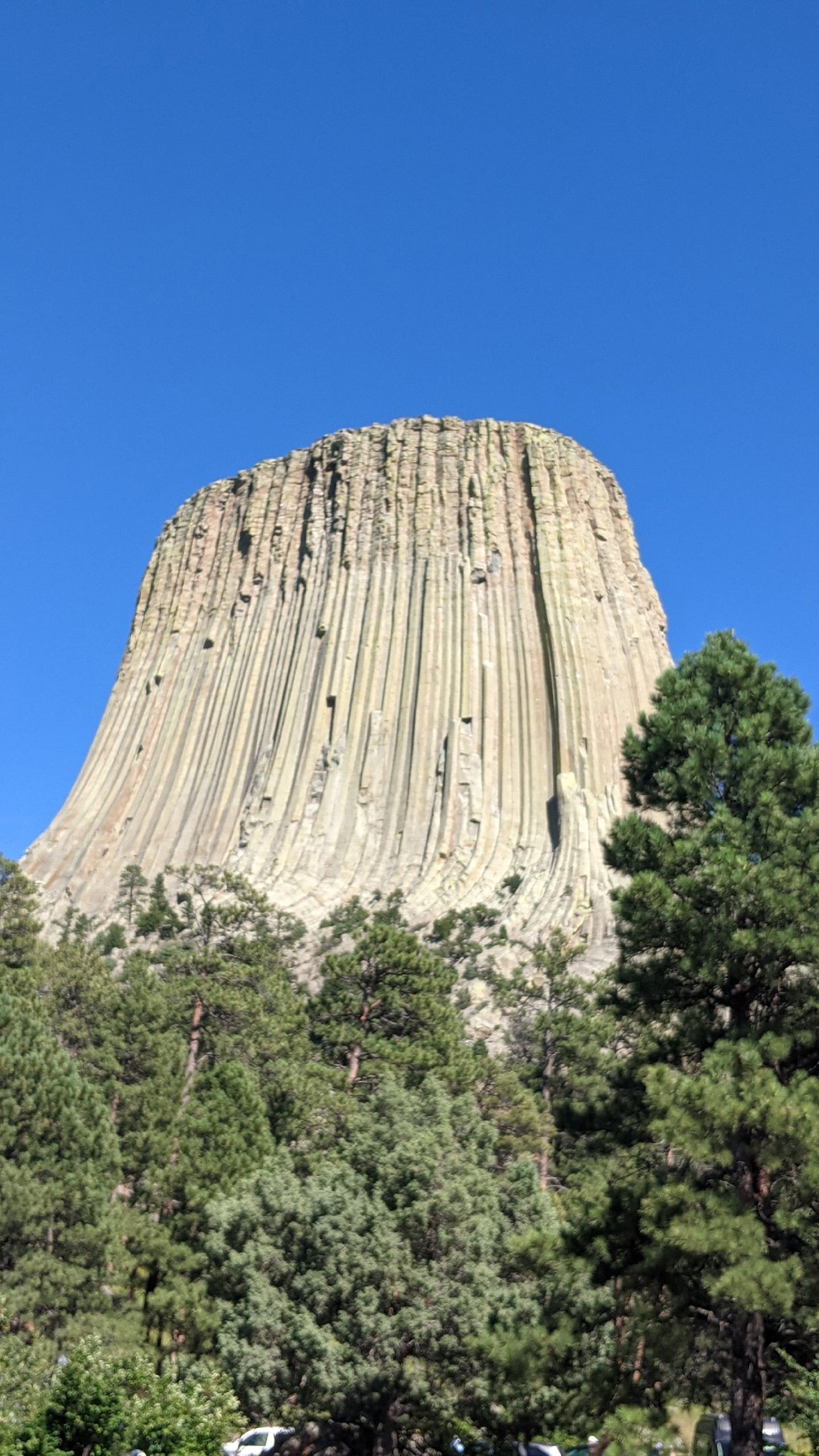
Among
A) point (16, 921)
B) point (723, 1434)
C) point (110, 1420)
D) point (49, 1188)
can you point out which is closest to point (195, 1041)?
point (16, 921)

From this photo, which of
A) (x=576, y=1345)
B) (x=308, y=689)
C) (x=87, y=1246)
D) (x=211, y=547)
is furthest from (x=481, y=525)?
(x=576, y=1345)

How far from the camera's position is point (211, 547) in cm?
6016

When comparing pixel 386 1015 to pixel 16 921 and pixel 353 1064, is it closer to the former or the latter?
pixel 353 1064

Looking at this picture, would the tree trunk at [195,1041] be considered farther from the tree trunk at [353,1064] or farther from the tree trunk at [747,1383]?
the tree trunk at [747,1383]

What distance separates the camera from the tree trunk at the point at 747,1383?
37.0 feet

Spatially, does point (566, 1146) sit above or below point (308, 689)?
below

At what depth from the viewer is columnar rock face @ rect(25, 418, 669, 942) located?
45.6m

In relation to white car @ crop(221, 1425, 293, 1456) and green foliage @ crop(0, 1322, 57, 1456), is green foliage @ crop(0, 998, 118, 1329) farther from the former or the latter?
white car @ crop(221, 1425, 293, 1456)

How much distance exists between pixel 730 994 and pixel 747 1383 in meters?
3.46

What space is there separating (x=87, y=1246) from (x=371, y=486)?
42.2 m

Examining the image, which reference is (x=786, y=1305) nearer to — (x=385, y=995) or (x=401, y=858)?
(x=385, y=995)

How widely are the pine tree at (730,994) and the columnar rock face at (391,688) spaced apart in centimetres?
2690

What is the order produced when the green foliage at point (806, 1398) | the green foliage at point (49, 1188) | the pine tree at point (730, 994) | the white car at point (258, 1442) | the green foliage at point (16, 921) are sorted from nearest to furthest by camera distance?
the pine tree at point (730, 994), the green foliage at point (806, 1398), the green foliage at point (49, 1188), the white car at point (258, 1442), the green foliage at point (16, 921)

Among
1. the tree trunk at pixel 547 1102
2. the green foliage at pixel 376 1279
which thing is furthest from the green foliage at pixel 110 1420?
the tree trunk at pixel 547 1102
